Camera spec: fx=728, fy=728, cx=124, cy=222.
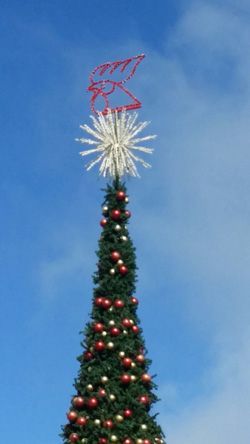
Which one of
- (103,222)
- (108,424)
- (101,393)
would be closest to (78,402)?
(101,393)

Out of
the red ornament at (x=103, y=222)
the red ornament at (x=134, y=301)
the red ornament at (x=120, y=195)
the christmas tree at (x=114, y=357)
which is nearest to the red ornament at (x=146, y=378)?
the christmas tree at (x=114, y=357)

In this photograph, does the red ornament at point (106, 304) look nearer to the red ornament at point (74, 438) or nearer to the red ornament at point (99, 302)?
the red ornament at point (99, 302)

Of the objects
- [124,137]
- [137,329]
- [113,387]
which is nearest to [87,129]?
[124,137]

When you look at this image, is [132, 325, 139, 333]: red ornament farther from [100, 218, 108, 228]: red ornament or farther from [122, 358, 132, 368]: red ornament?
[100, 218, 108, 228]: red ornament

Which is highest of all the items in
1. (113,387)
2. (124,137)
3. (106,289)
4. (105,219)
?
(124,137)

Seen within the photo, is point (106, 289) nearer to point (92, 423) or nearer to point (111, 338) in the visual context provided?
point (111, 338)

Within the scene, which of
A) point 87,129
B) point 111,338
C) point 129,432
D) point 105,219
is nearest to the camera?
point 129,432

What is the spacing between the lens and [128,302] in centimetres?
1836

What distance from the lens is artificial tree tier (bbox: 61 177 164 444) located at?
1675cm

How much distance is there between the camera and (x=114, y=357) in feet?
57.7

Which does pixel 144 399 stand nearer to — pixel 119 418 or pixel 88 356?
pixel 119 418

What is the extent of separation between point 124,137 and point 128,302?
496 cm

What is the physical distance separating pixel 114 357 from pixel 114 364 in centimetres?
18

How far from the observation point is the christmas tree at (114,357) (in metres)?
16.8
